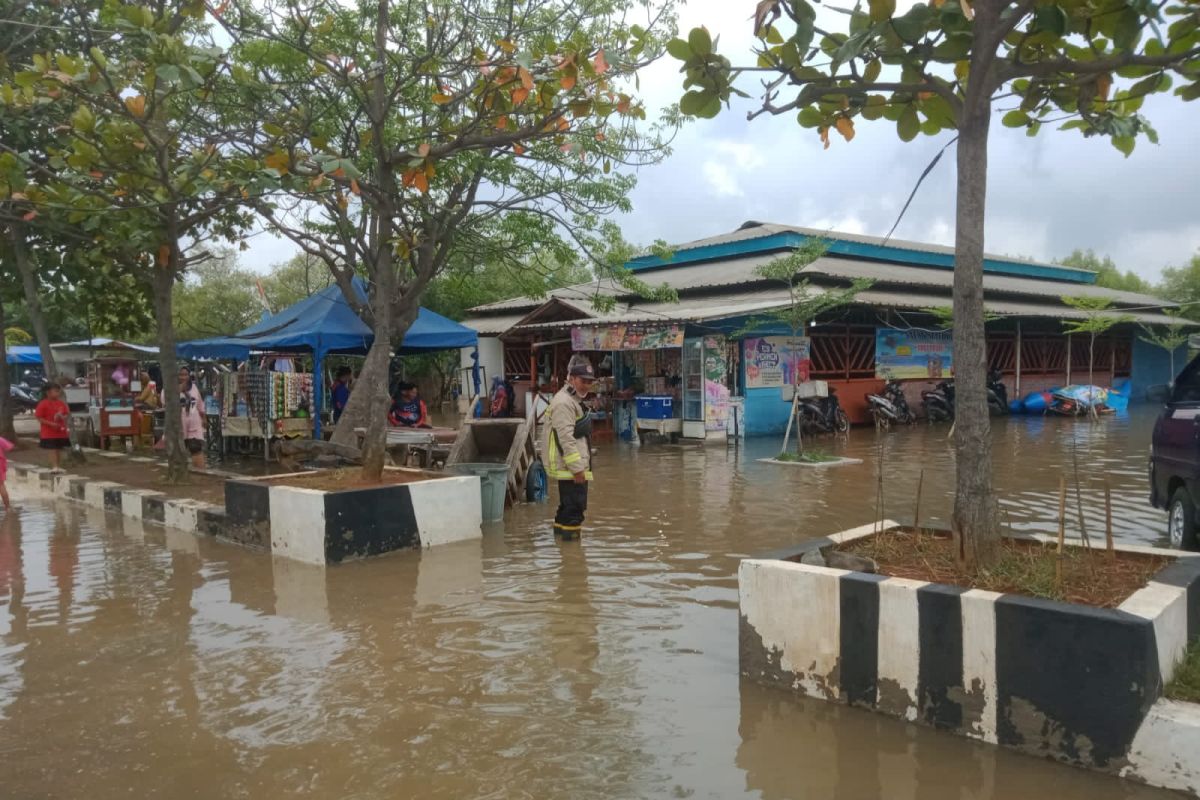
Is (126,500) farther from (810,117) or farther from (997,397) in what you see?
(997,397)

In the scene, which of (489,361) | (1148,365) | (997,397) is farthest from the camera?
(1148,365)

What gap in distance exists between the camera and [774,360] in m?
17.5

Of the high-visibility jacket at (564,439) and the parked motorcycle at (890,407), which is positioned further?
the parked motorcycle at (890,407)

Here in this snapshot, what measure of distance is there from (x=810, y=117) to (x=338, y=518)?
4.60m

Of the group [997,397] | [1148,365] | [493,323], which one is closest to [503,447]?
[493,323]

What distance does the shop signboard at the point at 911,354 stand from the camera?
66.3 ft

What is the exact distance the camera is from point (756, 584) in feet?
13.3

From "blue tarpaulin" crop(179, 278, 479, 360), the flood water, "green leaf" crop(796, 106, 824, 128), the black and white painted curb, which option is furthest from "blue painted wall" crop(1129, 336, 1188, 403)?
the black and white painted curb

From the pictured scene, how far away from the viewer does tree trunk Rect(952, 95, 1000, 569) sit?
3932 mm

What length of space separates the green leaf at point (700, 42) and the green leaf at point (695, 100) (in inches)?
8.1

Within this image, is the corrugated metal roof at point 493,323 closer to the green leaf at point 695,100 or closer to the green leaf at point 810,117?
the green leaf at point 810,117

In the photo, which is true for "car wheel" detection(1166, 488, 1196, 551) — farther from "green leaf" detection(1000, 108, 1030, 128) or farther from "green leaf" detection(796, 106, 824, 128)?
"green leaf" detection(796, 106, 824, 128)

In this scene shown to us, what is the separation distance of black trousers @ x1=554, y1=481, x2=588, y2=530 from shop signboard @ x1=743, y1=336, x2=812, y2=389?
400 inches

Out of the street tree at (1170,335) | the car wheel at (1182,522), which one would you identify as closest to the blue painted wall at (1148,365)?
the street tree at (1170,335)
